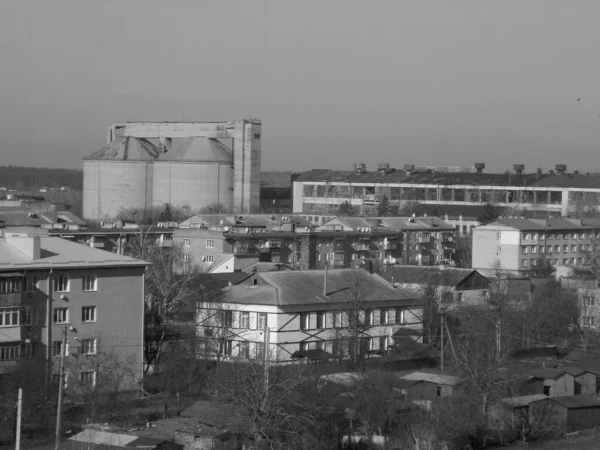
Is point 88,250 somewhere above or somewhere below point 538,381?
above

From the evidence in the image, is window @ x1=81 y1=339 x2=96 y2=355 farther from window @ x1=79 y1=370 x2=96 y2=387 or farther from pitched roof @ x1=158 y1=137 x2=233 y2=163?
pitched roof @ x1=158 y1=137 x2=233 y2=163

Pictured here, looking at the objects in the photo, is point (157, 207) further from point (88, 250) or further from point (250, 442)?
point (250, 442)

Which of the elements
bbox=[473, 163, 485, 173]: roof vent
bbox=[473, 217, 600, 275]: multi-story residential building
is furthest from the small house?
bbox=[473, 163, 485, 173]: roof vent

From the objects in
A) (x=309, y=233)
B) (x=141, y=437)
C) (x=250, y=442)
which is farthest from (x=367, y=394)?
(x=309, y=233)

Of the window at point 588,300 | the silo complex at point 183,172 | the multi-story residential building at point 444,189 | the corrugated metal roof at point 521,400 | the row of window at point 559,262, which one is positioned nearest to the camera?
the corrugated metal roof at point 521,400

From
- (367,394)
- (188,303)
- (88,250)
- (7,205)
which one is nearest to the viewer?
(367,394)

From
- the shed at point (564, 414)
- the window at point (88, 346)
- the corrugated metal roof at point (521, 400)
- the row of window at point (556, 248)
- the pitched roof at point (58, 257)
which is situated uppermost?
the pitched roof at point (58, 257)

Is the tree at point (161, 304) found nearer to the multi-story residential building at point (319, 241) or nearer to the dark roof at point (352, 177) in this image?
the multi-story residential building at point (319, 241)

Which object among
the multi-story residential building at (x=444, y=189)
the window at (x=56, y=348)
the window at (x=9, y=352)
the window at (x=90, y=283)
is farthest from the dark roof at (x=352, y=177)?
the window at (x=9, y=352)
